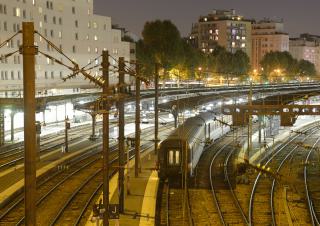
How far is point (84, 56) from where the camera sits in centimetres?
5691

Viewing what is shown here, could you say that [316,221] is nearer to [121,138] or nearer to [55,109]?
[121,138]

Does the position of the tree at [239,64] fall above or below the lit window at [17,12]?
below

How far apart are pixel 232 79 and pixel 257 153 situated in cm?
6609

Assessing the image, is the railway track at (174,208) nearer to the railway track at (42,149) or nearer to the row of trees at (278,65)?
the railway track at (42,149)

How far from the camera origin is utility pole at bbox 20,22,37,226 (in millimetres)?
8586

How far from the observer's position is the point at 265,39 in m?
149

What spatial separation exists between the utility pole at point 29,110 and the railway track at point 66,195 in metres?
7.17

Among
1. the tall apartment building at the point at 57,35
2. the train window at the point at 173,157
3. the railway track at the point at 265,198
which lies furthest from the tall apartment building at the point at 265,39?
the train window at the point at 173,157

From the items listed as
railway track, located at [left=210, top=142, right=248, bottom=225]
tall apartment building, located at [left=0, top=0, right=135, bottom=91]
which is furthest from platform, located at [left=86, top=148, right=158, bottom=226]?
tall apartment building, located at [left=0, top=0, right=135, bottom=91]

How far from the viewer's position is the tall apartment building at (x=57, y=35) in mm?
45750

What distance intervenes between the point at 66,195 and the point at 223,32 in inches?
4689

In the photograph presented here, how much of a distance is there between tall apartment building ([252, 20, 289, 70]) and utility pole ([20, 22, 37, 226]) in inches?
5599

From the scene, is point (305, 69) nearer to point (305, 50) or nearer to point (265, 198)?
point (305, 50)

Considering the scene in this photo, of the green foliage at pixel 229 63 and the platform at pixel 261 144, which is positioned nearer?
the platform at pixel 261 144
